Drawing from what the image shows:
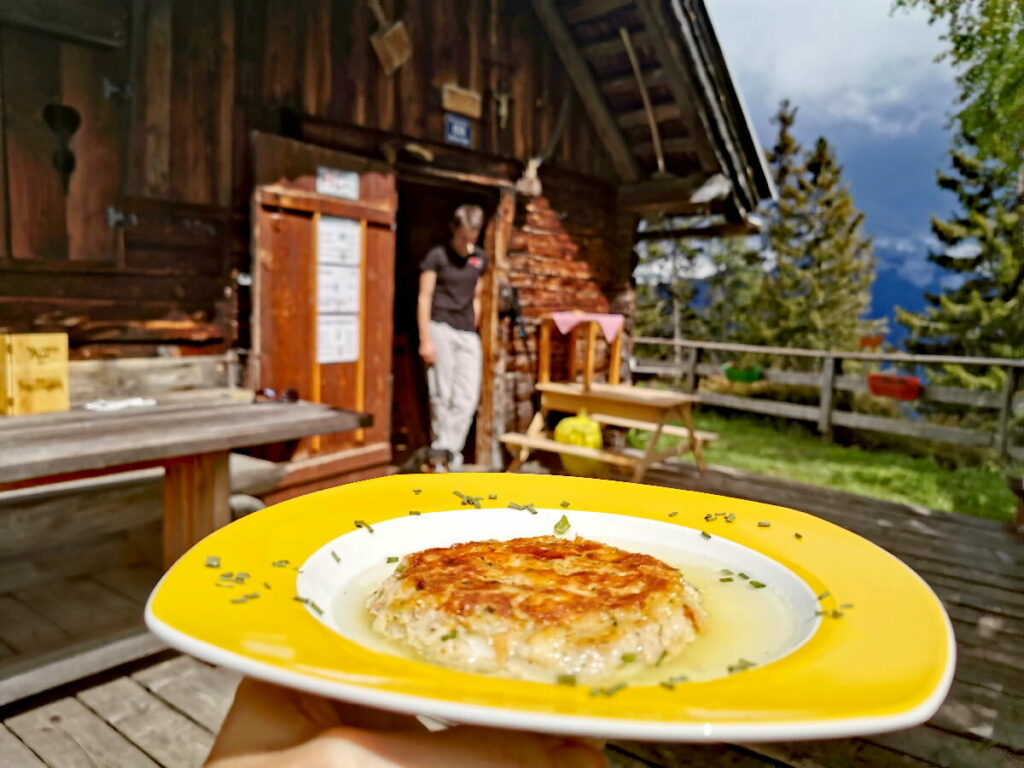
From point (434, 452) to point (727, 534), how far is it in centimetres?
555

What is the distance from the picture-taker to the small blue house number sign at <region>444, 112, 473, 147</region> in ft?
20.1

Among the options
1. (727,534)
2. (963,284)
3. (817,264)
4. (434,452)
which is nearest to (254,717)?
(727,534)

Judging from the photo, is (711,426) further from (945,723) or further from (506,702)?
(506,702)

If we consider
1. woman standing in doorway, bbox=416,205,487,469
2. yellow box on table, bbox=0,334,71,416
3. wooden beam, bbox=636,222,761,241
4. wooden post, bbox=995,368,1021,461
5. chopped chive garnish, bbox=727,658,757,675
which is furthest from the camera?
wooden post, bbox=995,368,1021,461

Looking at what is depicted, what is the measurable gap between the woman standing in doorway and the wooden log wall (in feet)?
2.48

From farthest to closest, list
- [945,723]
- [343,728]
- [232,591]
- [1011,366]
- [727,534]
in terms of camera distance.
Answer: [1011,366], [945,723], [727,534], [232,591], [343,728]

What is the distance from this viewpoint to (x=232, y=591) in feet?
2.58

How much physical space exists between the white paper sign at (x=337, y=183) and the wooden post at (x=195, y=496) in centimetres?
→ 254

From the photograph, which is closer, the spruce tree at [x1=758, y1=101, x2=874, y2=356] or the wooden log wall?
the wooden log wall

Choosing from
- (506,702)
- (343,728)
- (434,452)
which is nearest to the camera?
(506,702)

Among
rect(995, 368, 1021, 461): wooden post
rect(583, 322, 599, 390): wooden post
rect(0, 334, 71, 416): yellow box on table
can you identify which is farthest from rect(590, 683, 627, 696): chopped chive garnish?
rect(995, 368, 1021, 461): wooden post

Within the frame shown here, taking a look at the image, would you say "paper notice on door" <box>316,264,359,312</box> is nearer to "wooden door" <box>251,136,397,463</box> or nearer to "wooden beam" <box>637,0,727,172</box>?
"wooden door" <box>251,136,397,463</box>

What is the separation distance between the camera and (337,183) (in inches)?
207

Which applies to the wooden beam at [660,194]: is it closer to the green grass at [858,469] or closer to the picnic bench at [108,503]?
the green grass at [858,469]
